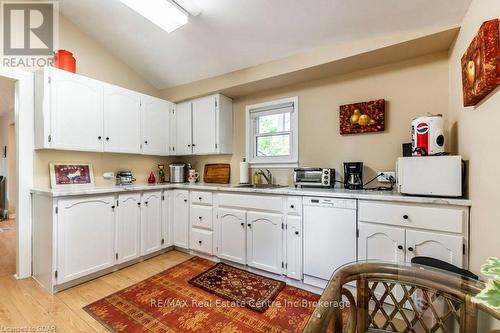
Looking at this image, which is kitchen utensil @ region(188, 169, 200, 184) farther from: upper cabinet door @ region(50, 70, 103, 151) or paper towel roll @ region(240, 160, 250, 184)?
upper cabinet door @ region(50, 70, 103, 151)

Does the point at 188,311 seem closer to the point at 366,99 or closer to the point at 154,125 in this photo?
the point at 154,125

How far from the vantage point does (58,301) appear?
6.50 feet

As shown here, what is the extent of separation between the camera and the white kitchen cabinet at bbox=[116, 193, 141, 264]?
8.44 feet

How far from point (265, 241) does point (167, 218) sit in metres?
1.46

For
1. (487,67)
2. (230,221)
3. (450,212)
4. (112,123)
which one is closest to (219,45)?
(112,123)

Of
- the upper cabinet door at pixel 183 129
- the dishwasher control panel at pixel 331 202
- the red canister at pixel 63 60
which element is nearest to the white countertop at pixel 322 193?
the dishwasher control panel at pixel 331 202

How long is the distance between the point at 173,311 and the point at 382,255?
1.75 meters

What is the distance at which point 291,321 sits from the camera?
175 centimetres

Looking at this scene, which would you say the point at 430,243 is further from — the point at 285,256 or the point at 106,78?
the point at 106,78

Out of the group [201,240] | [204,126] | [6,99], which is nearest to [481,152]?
[201,240]

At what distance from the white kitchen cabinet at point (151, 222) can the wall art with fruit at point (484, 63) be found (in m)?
3.10

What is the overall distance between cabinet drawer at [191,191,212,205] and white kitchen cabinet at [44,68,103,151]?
1244 millimetres

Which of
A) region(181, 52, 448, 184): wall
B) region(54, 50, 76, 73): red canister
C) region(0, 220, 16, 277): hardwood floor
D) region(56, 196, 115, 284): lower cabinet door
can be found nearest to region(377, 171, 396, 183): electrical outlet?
region(181, 52, 448, 184): wall

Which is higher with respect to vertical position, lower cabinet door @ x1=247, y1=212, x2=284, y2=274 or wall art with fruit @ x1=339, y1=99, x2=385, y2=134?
wall art with fruit @ x1=339, y1=99, x2=385, y2=134
